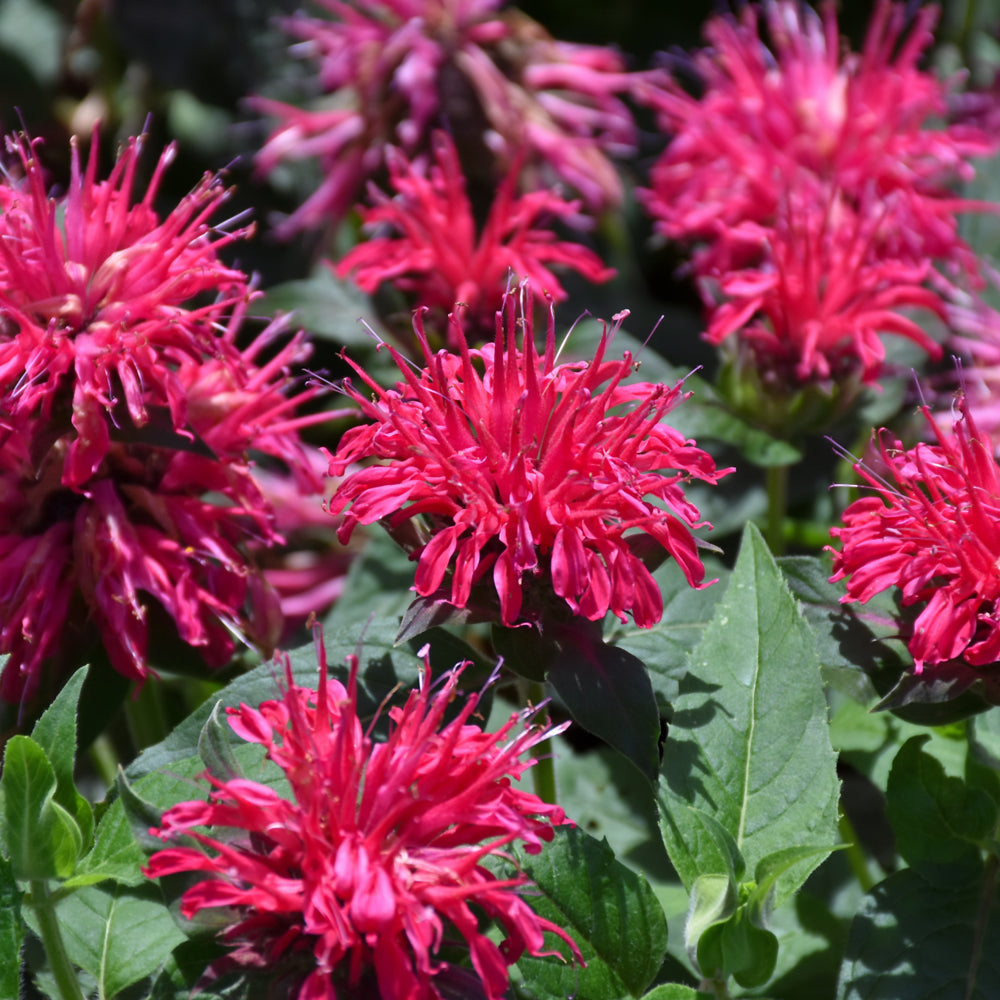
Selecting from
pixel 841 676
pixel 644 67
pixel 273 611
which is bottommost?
pixel 273 611

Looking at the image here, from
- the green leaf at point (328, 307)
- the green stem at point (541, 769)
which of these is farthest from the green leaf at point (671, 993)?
the green leaf at point (328, 307)

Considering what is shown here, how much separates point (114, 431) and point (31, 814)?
0.25 metres

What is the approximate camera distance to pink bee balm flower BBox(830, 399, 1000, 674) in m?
0.67

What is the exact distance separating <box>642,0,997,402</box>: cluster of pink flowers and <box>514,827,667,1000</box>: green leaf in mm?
461

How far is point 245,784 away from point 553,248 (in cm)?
63

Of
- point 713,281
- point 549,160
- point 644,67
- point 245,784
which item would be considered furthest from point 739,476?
point 644,67

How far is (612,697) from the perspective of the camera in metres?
0.67

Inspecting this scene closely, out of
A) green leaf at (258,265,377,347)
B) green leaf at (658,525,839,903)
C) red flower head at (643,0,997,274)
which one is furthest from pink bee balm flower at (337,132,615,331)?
green leaf at (658,525,839,903)

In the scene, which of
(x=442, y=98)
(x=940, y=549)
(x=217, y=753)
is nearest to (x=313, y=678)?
(x=217, y=753)

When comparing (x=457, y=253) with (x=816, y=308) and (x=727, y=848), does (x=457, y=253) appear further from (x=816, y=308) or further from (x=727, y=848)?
(x=727, y=848)

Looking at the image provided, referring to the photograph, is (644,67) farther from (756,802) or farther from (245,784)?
(245,784)

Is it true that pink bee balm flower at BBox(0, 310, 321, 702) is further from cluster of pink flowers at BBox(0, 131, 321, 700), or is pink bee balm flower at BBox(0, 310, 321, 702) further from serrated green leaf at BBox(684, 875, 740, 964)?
serrated green leaf at BBox(684, 875, 740, 964)

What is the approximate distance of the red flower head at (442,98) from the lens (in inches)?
52.2

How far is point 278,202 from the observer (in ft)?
5.09
